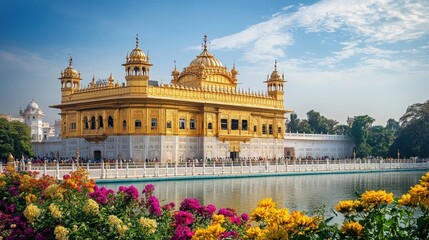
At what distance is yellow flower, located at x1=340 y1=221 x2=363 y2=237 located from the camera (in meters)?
5.01

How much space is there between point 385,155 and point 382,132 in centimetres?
410

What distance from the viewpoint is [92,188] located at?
10195 mm

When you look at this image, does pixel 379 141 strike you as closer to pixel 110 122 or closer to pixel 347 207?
pixel 110 122

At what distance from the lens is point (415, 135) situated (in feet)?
174

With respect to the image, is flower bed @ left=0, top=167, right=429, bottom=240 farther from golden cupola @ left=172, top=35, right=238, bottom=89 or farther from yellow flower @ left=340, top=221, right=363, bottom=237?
golden cupola @ left=172, top=35, right=238, bottom=89

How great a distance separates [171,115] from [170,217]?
96.6 feet

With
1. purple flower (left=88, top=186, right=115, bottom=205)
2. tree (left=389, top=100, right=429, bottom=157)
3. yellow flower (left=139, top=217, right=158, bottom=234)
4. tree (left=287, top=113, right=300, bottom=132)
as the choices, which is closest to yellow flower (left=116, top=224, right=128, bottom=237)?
yellow flower (left=139, top=217, right=158, bottom=234)

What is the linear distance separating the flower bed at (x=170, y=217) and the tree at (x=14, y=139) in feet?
104

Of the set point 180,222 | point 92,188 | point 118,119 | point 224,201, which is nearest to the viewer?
point 180,222

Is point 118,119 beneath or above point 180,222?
above

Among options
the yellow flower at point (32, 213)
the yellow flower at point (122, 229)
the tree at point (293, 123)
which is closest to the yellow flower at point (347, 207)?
the yellow flower at point (122, 229)

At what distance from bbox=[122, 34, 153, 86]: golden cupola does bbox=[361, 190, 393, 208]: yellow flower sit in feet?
105

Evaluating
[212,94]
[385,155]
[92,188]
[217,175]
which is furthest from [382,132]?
[92,188]

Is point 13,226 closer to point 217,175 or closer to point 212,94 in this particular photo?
point 217,175
